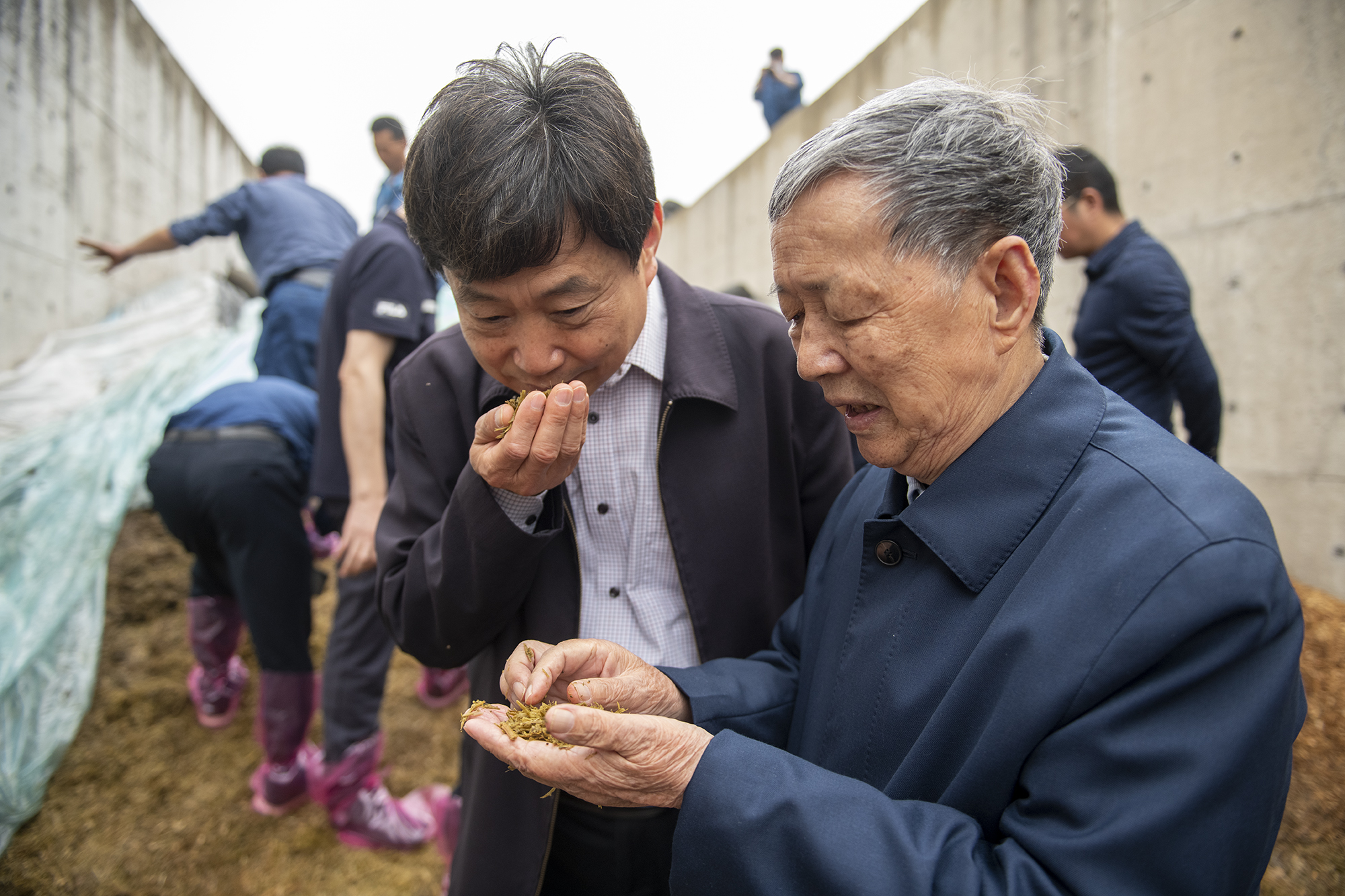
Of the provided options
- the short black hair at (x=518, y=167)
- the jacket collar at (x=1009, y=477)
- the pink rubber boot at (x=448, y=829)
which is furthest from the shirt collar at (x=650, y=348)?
the pink rubber boot at (x=448, y=829)

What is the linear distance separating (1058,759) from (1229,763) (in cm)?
17

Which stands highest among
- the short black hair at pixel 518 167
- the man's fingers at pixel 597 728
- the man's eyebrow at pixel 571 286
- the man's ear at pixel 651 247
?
the short black hair at pixel 518 167

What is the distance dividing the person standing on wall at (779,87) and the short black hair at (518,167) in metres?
9.72

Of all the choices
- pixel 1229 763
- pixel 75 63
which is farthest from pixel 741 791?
pixel 75 63

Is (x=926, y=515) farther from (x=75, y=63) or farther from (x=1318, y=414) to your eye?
(x=75, y=63)

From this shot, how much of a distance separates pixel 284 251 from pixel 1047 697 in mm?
4986

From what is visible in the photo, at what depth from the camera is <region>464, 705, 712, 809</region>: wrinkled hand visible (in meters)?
1.03

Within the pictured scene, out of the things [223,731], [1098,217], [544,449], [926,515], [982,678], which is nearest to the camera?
[982,678]

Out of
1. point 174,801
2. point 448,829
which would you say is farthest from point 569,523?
point 174,801

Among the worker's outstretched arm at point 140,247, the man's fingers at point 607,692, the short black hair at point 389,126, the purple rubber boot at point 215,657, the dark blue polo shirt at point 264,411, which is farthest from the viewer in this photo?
the short black hair at point 389,126

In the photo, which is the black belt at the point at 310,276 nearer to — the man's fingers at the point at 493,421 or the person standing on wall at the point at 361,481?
the person standing on wall at the point at 361,481

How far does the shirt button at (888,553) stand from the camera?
1174 millimetres

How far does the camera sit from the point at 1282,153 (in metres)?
3.37

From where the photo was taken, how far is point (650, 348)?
166 centimetres
